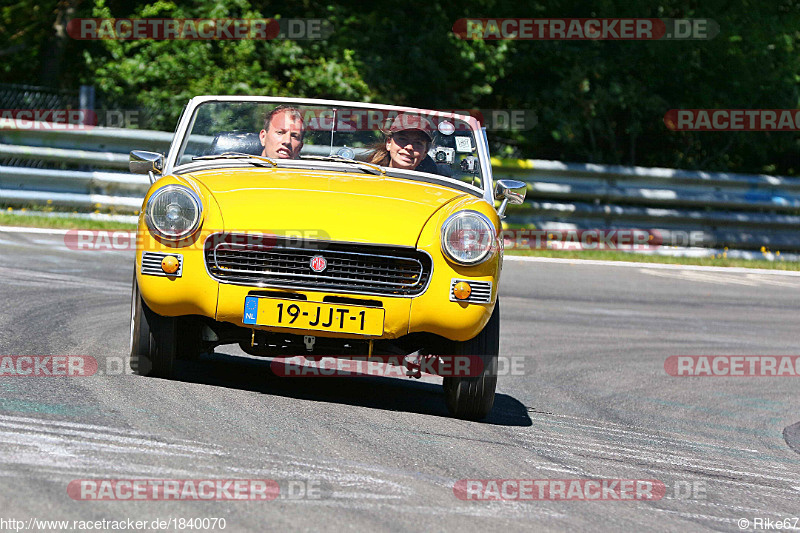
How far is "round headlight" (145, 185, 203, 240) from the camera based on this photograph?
18.7ft

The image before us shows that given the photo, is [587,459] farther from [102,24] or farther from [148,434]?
[102,24]

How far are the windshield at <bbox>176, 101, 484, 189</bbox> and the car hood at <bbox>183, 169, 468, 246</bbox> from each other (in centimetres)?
46

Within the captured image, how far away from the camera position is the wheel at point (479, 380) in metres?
6.04

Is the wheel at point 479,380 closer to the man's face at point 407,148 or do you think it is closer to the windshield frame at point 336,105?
the windshield frame at point 336,105
